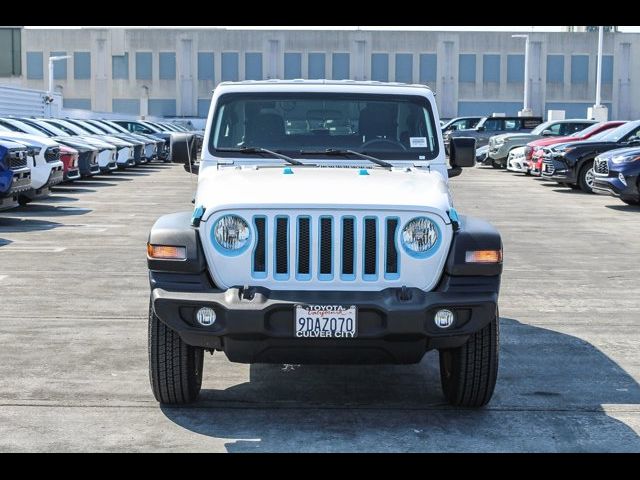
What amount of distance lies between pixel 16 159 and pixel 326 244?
41.1ft

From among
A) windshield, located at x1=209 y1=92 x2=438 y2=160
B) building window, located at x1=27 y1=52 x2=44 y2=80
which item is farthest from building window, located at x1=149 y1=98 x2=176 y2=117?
windshield, located at x1=209 y1=92 x2=438 y2=160

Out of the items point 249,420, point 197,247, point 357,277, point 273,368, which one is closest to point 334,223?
point 357,277

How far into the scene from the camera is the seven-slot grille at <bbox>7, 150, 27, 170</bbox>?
59.0ft

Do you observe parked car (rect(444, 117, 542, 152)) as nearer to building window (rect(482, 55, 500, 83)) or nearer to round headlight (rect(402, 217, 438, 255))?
round headlight (rect(402, 217, 438, 255))

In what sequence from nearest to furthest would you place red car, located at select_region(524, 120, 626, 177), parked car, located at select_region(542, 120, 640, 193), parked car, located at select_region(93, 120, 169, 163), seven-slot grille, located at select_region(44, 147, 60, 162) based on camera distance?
seven-slot grille, located at select_region(44, 147, 60, 162) < parked car, located at select_region(542, 120, 640, 193) < red car, located at select_region(524, 120, 626, 177) < parked car, located at select_region(93, 120, 169, 163)

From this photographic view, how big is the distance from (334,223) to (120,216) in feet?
44.5

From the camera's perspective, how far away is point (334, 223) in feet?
21.5

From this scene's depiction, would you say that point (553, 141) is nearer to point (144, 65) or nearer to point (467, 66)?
point (467, 66)

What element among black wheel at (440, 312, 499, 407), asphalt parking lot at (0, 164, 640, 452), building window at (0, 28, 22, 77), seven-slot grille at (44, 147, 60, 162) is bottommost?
asphalt parking lot at (0, 164, 640, 452)

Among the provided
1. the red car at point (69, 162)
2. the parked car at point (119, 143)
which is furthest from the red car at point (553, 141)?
the parked car at point (119, 143)

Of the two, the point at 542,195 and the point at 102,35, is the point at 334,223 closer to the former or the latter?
the point at 542,195

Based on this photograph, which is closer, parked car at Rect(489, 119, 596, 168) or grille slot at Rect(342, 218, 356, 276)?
grille slot at Rect(342, 218, 356, 276)

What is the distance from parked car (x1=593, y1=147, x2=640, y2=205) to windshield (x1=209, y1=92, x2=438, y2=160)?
42.7 feet

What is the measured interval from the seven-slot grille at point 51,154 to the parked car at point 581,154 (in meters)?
10.5
